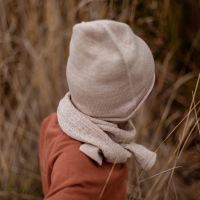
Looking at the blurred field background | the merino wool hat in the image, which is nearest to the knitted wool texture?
the merino wool hat

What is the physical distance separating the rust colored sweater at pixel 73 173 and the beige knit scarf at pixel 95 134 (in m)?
0.02

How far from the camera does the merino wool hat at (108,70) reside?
128 centimetres

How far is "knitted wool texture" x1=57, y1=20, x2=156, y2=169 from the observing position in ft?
4.20

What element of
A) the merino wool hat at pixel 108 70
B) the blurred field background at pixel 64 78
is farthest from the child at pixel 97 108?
the blurred field background at pixel 64 78

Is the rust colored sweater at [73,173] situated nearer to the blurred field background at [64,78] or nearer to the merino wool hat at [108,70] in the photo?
the merino wool hat at [108,70]

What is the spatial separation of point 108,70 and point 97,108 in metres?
0.10

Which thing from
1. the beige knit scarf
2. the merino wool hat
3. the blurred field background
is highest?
the merino wool hat

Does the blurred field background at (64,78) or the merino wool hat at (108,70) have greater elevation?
the merino wool hat at (108,70)

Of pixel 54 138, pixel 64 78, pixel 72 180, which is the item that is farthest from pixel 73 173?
pixel 64 78

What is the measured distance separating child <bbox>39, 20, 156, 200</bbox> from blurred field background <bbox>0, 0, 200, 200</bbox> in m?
0.53

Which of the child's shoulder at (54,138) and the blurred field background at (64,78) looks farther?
the blurred field background at (64,78)

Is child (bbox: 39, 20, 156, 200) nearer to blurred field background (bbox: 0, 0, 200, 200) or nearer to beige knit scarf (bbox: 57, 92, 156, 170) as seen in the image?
beige knit scarf (bbox: 57, 92, 156, 170)

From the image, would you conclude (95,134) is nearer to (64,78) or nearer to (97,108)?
(97,108)

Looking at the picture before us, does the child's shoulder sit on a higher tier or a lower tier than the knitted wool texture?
lower
